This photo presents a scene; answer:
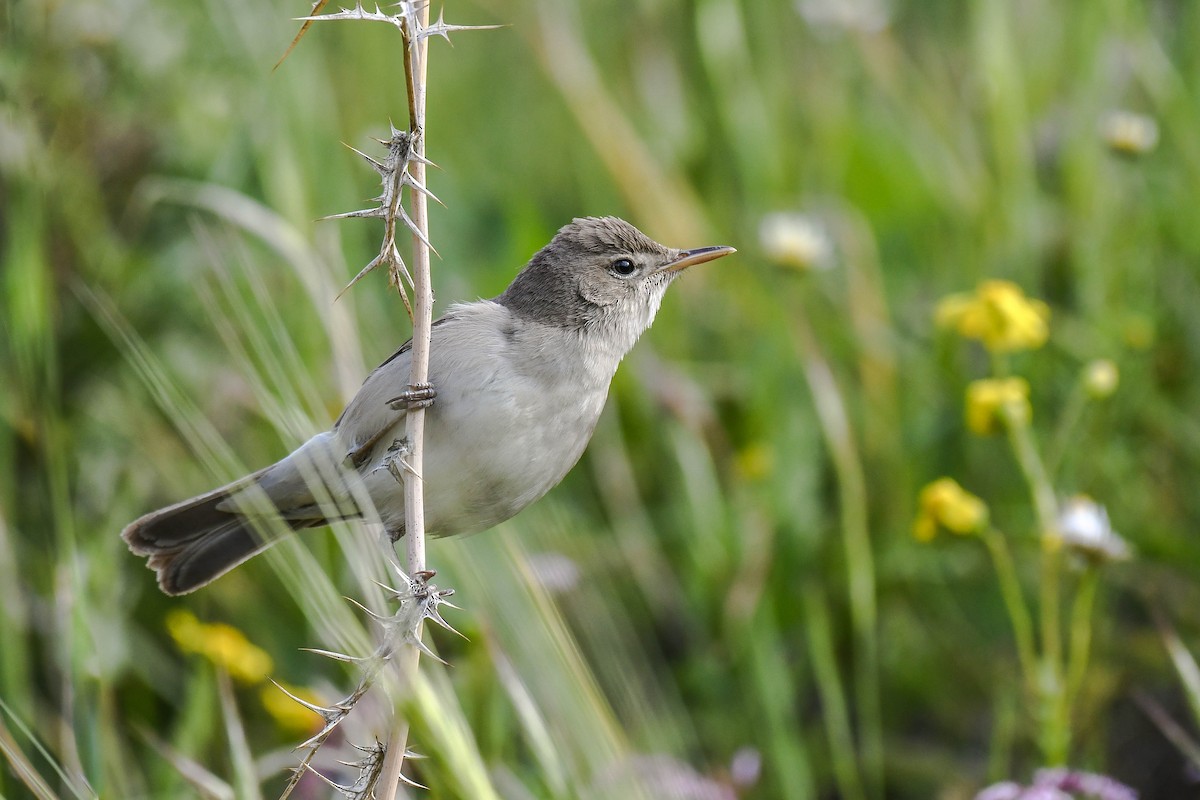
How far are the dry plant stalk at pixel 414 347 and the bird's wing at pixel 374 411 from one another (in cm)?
60

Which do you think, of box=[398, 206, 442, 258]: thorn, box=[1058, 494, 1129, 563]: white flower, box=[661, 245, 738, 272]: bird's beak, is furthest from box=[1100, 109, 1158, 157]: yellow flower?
box=[398, 206, 442, 258]: thorn

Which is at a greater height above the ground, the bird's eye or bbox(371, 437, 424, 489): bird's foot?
the bird's eye

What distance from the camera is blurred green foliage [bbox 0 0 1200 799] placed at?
322 cm

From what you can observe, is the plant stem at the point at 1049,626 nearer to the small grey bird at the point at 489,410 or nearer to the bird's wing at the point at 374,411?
the small grey bird at the point at 489,410

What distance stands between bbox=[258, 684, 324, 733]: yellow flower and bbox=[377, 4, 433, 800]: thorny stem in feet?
5.23

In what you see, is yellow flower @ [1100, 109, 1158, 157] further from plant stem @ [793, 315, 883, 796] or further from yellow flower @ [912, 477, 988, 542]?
yellow flower @ [912, 477, 988, 542]

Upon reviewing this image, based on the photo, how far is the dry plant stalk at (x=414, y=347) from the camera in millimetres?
1524

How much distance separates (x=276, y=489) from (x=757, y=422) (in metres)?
1.95

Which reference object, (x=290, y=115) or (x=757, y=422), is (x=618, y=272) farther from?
(x=290, y=115)

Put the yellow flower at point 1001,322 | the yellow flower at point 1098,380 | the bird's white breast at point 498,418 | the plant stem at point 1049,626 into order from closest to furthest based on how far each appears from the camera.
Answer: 1. the bird's white breast at point 498,418
2. the plant stem at point 1049,626
3. the yellow flower at point 1098,380
4. the yellow flower at point 1001,322

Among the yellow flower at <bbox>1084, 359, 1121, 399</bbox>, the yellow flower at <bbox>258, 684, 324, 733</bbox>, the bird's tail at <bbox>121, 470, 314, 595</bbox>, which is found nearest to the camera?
the bird's tail at <bbox>121, 470, 314, 595</bbox>

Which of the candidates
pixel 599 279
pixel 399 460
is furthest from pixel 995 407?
pixel 399 460

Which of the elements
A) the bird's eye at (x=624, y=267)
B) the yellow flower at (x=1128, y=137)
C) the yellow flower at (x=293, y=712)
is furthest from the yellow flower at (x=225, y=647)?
the yellow flower at (x=1128, y=137)

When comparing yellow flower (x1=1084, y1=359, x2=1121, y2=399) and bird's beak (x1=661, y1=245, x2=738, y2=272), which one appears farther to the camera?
yellow flower (x1=1084, y1=359, x2=1121, y2=399)
